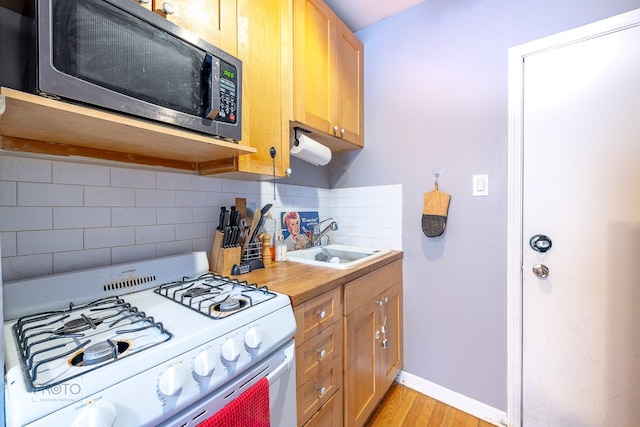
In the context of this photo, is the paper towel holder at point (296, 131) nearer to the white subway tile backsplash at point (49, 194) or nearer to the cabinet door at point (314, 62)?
the cabinet door at point (314, 62)

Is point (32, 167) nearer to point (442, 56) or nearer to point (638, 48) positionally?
point (442, 56)

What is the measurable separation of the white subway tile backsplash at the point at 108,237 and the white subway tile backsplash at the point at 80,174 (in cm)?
17

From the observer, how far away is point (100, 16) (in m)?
0.65

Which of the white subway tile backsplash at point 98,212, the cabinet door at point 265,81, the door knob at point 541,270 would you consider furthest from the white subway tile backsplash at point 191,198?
the door knob at point 541,270

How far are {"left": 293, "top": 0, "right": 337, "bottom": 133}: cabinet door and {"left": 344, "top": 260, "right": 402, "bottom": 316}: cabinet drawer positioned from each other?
877 mm

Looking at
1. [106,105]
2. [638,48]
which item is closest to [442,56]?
[638,48]

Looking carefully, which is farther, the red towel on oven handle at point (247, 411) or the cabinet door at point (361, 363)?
the cabinet door at point (361, 363)

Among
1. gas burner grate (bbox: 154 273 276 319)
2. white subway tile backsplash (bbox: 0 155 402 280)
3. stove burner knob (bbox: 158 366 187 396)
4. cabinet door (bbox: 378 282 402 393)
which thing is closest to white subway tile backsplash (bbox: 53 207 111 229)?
white subway tile backsplash (bbox: 0 155 402 280)

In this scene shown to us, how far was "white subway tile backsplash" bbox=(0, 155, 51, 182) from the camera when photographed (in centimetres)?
76

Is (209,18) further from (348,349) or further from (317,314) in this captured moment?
(348,349)

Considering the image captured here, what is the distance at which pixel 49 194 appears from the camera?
837 mm

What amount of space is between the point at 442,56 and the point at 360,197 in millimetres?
1018

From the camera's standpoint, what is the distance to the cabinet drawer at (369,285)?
1188mm

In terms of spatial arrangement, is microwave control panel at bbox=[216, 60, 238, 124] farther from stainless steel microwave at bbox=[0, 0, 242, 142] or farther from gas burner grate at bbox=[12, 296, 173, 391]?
gas burner grate at bbox=[12, 296, 173, 391]
